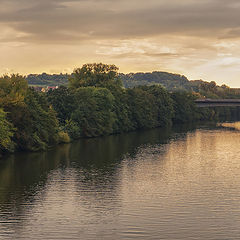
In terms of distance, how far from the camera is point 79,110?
118 m

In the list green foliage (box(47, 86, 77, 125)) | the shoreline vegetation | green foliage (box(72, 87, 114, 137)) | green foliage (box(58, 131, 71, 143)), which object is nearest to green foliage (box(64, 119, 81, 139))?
the shoreline vegetation

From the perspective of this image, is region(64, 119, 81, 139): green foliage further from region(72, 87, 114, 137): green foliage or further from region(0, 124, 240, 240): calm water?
region(0, 124, 240, 240): calm water

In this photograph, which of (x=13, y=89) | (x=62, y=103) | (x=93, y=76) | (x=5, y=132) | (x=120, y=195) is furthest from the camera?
(x=93, y=76)

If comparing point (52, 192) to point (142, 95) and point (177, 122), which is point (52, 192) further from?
point (177, 122)

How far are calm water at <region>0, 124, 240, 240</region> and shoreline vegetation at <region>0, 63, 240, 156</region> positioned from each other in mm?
5373

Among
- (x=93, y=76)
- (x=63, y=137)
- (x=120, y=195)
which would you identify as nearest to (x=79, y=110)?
(x=63, y=137)

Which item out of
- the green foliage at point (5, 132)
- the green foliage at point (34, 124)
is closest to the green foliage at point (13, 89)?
the green foliage at point (34, 124)

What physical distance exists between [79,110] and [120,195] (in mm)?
65920

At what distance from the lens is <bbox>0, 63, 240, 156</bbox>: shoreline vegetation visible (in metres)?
84.2

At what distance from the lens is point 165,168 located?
71.8 m

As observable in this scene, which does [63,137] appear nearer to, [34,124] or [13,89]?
[34,124]

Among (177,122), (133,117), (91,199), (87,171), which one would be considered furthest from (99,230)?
(177,122)

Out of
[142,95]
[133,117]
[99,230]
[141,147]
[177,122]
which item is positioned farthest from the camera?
[177,122]

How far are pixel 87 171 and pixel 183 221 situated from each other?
1116 inches
